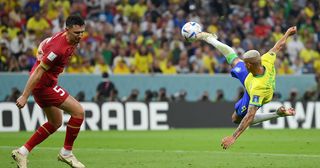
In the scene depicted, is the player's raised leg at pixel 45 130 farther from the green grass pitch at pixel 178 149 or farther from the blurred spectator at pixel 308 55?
the blurred spectator at pixel 308 55

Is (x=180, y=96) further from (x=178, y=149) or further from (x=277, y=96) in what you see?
(x=178, y=149)

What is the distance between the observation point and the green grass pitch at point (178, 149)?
43.7 ft

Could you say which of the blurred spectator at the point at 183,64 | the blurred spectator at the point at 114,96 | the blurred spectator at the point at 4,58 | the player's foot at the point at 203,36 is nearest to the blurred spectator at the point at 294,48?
the blurred spectator at the point at 183,64

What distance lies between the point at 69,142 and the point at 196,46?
14.6 meters

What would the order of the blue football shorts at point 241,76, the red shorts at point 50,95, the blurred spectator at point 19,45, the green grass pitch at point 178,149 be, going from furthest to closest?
1. the blurred spectator at point 19,45
2. the blue football shorts at point 241,76
3. the green grass pitch at point 178,149
4. the red shorts at point 50,95

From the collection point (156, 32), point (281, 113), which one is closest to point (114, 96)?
point (156, 32)

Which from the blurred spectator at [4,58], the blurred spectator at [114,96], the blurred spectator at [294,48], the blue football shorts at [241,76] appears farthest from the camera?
the blurred spectator at [294,48]

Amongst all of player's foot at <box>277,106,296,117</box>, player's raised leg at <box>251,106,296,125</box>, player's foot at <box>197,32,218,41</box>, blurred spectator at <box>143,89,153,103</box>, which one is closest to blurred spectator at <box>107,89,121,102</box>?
blurred spectator at <box>143,89,153,103</box>

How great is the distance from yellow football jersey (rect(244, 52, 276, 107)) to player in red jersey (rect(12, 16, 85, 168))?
3031 millimetres

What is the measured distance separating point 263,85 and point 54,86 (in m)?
3.63

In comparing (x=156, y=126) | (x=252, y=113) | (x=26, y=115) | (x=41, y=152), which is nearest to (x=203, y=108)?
(x=156, y=126)

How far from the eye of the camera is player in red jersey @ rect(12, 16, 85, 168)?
38.3ft

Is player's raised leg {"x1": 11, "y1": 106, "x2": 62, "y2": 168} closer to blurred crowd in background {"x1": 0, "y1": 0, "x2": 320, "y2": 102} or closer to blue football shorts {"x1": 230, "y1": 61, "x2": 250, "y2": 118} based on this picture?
blue football shorts {"x1": 230, "y1": 61, "x2": 250, "y2": 118}

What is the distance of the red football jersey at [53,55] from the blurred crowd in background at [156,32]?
11.9 metres
